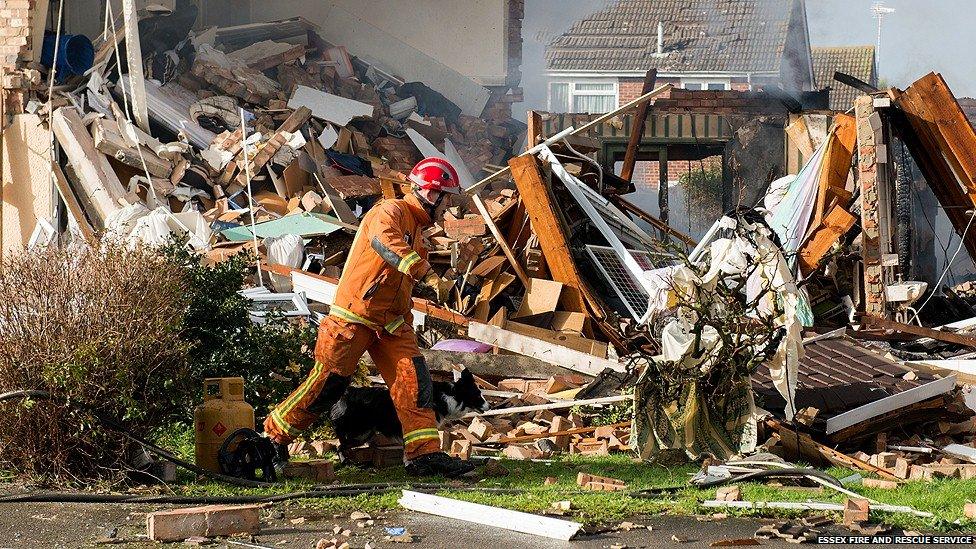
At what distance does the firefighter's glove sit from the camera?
1189cm

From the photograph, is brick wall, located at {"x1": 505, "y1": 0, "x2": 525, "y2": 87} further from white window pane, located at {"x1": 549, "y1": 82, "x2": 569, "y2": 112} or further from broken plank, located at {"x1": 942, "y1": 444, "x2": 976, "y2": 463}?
broken plank, located at {"x1": 942, "y1": 444, "x2": 976, "y2": 463}

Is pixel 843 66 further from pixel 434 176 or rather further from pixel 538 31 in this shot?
pixel 434 176

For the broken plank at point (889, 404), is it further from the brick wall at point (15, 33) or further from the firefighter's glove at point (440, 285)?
the brick wall at point (15, 33)

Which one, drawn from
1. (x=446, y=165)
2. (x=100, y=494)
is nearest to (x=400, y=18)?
(x=446, y=165)

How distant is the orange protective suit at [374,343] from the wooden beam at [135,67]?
7151 millimetres

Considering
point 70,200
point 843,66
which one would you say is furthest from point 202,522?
point 843,66

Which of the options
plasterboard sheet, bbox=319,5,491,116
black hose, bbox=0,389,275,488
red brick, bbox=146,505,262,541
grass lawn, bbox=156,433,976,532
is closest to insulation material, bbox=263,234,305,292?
grass lawn, bbox=156,433,976,532

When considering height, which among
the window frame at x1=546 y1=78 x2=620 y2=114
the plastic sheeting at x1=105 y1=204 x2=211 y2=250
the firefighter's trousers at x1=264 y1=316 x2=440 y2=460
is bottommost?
the firefighter's trousers at x1=264 y1=316 x2=440 y2=460

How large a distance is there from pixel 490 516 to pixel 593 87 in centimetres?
3303

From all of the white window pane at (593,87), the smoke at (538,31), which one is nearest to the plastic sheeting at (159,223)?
the smoke at (538,31)

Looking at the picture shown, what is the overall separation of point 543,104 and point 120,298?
21315 mm

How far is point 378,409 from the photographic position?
746 centimetres

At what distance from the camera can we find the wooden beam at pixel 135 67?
13.3 meters

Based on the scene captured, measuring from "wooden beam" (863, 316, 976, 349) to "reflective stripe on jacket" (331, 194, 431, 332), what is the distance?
6.04 m
